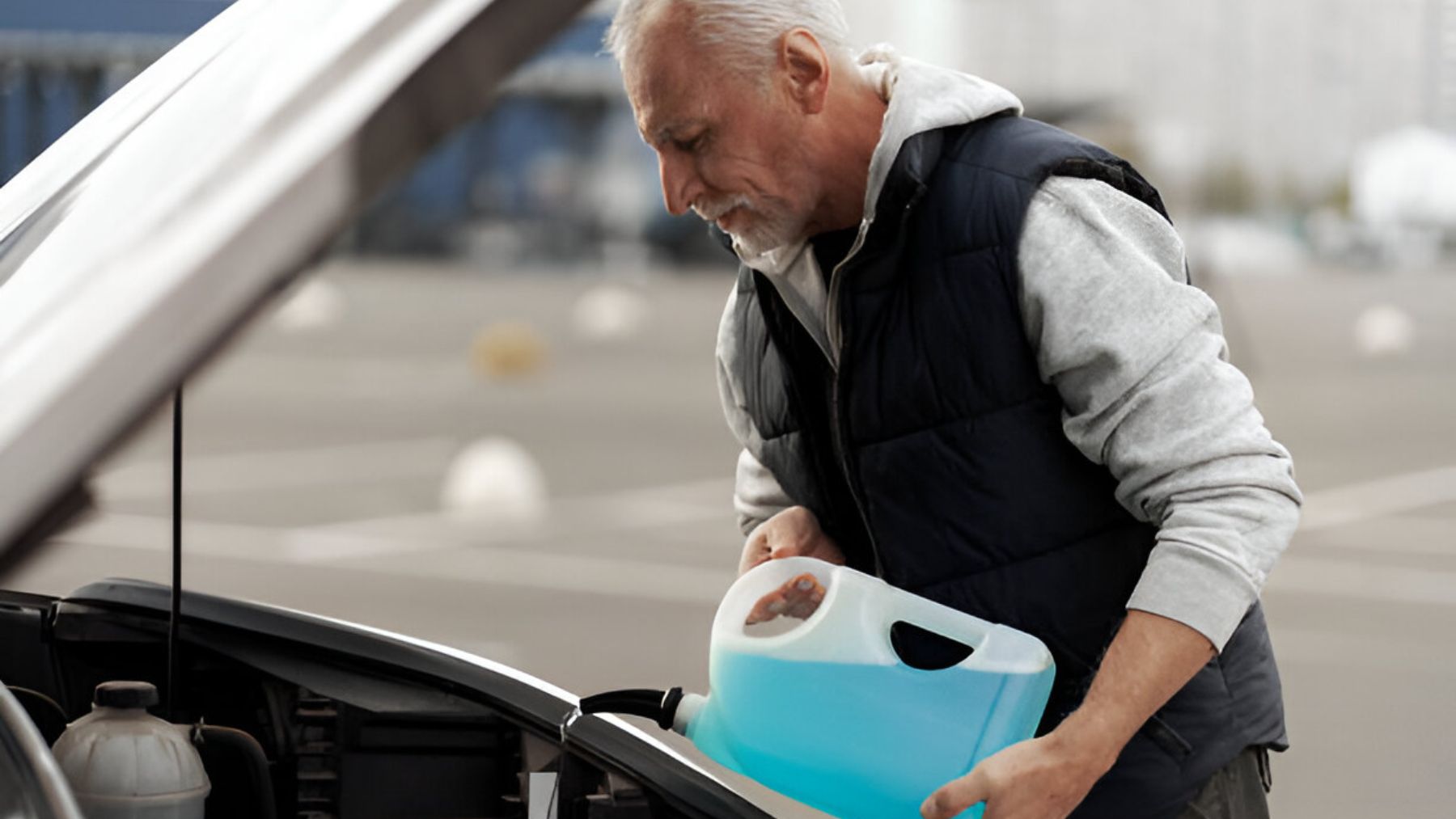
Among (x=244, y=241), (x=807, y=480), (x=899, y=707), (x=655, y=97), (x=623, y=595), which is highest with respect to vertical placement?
(x=655, y=97)

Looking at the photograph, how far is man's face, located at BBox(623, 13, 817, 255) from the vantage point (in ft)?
3.58

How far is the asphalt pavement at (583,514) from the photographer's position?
422cm

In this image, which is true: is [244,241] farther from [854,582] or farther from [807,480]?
[807,480]

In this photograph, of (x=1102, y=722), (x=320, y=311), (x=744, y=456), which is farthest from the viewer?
(x=320, y=311)

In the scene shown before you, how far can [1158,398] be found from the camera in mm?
1087

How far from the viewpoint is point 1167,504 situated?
1.10 metres

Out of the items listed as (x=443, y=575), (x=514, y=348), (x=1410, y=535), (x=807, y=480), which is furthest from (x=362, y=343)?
(x=807, y=480)

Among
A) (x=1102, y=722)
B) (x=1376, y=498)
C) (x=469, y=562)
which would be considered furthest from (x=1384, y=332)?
(x=1102, y=722)

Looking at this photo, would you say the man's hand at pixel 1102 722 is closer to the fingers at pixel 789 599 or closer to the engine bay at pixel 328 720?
the fingers at pixel 789 599

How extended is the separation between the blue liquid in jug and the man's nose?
0.30 metres

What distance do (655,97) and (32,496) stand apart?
59 cm

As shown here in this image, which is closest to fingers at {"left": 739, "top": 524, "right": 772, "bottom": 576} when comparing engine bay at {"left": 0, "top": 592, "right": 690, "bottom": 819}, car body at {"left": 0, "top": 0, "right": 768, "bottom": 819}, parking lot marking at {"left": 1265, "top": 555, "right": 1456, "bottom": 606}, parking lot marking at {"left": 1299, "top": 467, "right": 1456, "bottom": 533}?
engine bay at {"left": 0, "top": 592, "right": 690, "bottom": 819}

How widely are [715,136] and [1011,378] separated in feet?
0.84

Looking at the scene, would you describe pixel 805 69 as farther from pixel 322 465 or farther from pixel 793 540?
pixel 322 465
